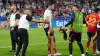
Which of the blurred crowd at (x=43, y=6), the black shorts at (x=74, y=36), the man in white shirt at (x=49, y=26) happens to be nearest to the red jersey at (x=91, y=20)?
the black shorts at (x=74, y=36)

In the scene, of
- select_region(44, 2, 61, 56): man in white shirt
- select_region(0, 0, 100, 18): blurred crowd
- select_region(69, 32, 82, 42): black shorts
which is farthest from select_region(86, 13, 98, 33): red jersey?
select_region(0, 0, 100, 18): blurred crowd

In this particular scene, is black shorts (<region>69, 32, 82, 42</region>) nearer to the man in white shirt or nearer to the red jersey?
the man in white shirt

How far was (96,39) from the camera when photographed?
560 inches

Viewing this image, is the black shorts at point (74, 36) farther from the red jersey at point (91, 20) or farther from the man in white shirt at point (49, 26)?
the red jersey at point (91, 20)

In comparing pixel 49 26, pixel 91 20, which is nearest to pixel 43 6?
pixel 91 20

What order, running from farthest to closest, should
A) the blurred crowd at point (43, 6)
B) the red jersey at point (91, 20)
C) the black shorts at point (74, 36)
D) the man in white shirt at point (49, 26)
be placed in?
the blurred crowd at point (43, 6), the red jersey at point (91, 20), the man in white shirt at point (49, 26), the black shorts at point (74, 36)

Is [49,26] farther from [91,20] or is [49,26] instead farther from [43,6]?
[43,6]

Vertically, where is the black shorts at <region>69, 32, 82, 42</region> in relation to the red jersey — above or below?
below

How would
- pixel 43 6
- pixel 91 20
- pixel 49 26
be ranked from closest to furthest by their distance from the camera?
pixel 49 26, pixel 91 20, pixel 43 6

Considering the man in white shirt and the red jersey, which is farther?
the red jersey

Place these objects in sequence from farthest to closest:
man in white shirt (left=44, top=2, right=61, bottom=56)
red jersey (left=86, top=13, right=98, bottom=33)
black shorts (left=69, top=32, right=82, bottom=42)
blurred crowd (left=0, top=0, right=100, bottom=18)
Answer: blurred crowd (left=0, top=0, right=100, bottom=18) < red jersey (left=86, top=13, right=98, bottom=33) < man in white shirt (left=44, top=2, right=61, bottom=56) < black shorts (left=69, top=32, right=82, bottom=42)

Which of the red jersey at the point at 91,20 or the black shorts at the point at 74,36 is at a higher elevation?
the red jersey at the point at 91,20

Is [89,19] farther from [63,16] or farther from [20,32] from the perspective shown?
[63,16]

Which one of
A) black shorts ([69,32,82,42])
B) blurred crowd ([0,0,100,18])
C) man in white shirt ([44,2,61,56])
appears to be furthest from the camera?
blurred crowd ([0,0,100,18])
